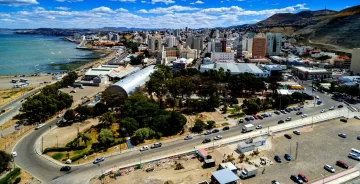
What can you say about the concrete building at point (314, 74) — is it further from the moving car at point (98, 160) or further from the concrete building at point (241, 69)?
the moving car at point (98, 160)

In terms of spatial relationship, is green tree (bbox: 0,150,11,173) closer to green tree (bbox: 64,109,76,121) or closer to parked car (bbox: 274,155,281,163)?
green tree (bbox: 64,109,76,121)

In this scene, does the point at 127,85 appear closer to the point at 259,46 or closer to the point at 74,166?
the point at 74,166

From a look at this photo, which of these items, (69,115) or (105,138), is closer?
(105,138)

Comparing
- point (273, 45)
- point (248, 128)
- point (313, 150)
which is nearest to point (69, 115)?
point (248, 128)

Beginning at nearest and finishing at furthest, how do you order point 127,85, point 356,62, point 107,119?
point 107,119 → point 127,85 → point 356,62

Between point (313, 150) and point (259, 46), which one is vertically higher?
point (259, 46)

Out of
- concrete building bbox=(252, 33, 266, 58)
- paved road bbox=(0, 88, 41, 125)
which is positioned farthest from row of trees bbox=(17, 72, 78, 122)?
concrete building bbox=(252, 33, 266, 58)
